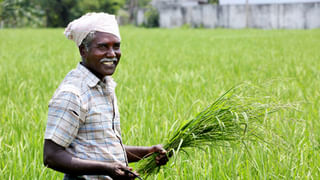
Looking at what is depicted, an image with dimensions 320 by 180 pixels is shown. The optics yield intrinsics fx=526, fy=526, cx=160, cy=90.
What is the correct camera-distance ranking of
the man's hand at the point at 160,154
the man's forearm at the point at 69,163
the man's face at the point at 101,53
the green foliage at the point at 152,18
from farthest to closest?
1. the green foliage at the point at 152,18
2. the man's hand at the point at 160,154
3. the man's face at the point at 101,53
4. the man's forearm at the point at 69,163

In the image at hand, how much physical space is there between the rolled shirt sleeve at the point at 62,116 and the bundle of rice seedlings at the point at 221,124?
46cm

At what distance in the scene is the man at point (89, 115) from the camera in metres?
1.55

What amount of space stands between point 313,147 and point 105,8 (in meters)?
36.9

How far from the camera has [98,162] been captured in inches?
61.5

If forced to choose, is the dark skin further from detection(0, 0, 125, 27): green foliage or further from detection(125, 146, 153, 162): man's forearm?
detection(0, 0, 125, 27): green foliage

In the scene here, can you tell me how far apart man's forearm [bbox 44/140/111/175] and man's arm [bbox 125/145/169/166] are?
1.04 feet

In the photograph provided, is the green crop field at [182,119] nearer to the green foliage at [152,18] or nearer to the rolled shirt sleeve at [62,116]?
the rolled shirt sleeve at [62,116]

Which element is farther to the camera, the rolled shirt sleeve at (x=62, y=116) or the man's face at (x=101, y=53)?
the man's face at (x=101, y=53)

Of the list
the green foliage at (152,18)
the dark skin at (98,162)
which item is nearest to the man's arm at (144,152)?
the dark skin at (98,162)

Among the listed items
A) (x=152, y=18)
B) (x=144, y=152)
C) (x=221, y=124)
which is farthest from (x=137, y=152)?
(x=152, y=18)

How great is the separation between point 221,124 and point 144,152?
295 mm

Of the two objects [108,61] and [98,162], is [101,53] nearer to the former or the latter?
[108,61]

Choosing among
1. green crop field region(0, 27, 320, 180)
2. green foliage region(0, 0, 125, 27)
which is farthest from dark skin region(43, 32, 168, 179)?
green foliage region(0, 0, 125, 27)

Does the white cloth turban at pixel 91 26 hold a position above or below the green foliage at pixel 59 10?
above
